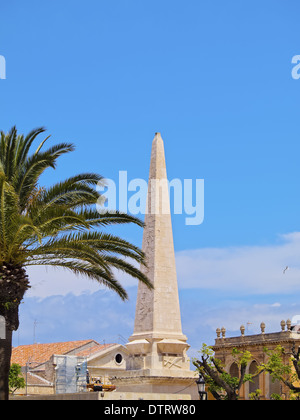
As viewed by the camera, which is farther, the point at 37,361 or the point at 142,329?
the point at 37,361

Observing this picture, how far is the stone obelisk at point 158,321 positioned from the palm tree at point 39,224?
24.8 ft

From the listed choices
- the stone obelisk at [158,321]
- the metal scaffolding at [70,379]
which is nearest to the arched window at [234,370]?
the metal scaffolding at [70,379]

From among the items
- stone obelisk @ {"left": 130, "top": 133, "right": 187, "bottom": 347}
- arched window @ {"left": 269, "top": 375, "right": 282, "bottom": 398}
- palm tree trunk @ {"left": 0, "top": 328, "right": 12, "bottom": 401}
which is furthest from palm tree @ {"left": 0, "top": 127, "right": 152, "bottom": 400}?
arched window @ {"left": 269, "top": 375, "right": 282, "bottom": 398}

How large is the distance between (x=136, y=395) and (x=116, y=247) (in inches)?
180

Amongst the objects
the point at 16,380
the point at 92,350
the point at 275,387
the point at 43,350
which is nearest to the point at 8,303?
the point at 16,380

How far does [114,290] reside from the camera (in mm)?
19359

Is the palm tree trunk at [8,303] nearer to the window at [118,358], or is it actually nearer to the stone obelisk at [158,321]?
the stone obelisk at [158,321]

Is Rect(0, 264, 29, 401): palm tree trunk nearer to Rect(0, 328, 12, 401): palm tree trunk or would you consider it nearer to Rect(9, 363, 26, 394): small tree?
Rect(0, 328, 12, 401): palm tree trunk

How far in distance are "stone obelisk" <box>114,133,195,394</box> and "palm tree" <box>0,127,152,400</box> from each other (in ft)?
24.8
